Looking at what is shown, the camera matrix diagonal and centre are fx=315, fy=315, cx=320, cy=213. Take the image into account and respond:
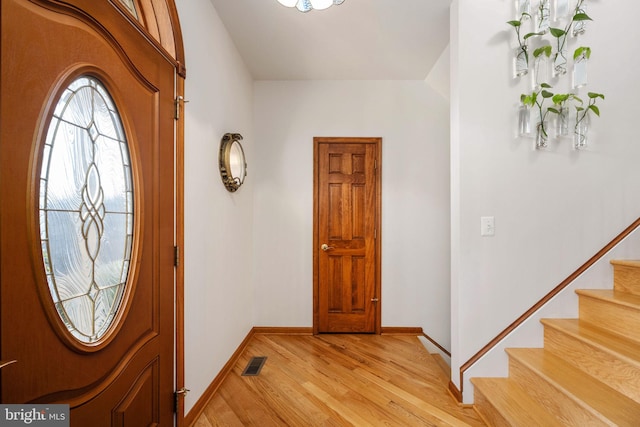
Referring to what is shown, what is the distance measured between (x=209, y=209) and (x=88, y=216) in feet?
3.43

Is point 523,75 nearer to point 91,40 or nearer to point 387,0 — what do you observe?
point 387,0

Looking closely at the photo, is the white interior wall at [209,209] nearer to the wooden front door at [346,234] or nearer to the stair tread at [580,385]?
the wooden front door at [346,234]

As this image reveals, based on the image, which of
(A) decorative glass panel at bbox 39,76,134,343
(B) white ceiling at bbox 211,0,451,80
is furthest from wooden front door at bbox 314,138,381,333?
(A) decorative glass panel at bbox 39,76,134,343

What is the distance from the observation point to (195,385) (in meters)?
1.92

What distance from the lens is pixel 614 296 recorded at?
1851 mm

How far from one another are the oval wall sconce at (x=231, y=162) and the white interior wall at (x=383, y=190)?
0.72 meters

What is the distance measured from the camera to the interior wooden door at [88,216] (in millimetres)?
842

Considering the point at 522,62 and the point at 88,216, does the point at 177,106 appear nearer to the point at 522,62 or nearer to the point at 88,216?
the point at 88,216

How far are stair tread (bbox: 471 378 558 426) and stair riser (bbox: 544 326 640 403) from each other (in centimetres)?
32

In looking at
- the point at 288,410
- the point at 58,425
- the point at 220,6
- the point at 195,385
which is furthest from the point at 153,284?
the point at 220,6

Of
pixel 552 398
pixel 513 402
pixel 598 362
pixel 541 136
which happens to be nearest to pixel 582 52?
pixel 541 136

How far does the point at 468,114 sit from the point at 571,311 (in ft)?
4.73

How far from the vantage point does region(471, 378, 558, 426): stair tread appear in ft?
5.22

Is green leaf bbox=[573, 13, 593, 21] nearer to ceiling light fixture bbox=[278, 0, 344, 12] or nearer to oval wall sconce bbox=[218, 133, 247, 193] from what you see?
ceiling light fixture bbox=[278, 0, 344, 12]
